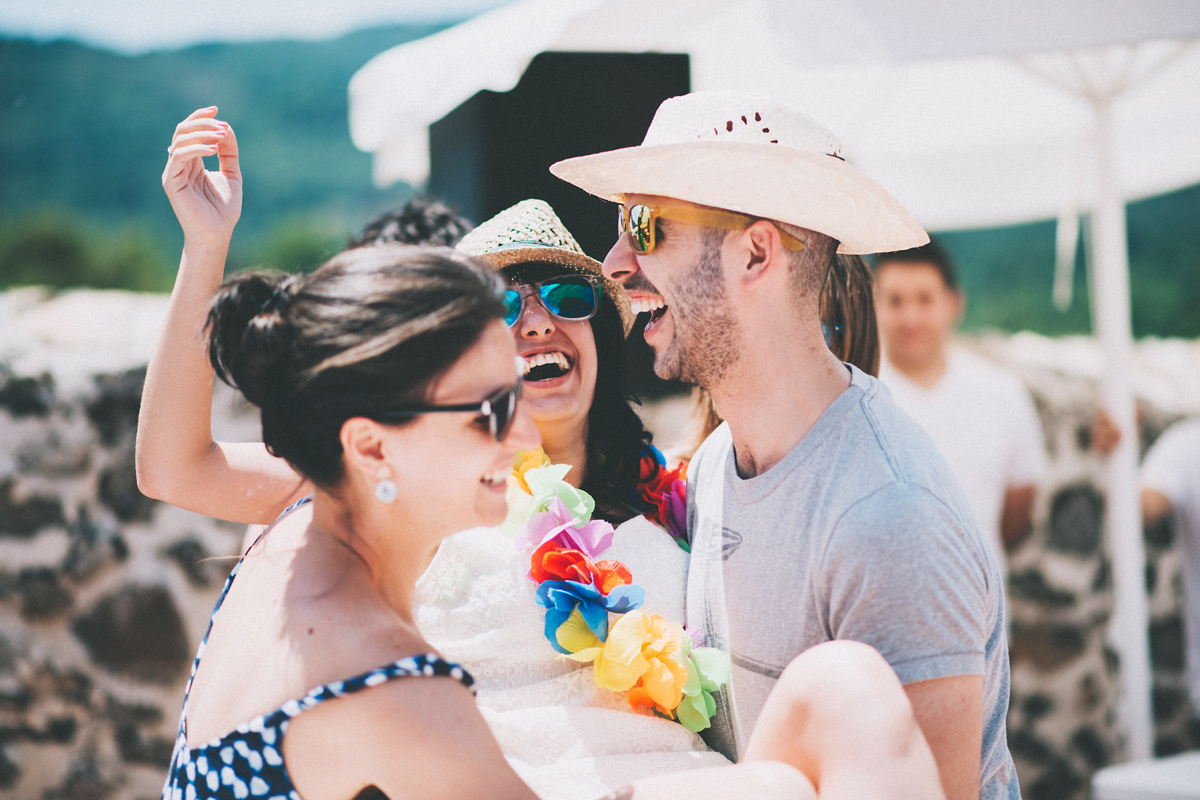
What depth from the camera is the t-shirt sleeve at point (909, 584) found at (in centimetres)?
159

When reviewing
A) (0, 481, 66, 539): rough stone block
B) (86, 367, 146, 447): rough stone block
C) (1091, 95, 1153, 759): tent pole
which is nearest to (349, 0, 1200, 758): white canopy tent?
(1091, 95, 1153, 759): tent pole

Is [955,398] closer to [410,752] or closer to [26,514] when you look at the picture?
[410,752]

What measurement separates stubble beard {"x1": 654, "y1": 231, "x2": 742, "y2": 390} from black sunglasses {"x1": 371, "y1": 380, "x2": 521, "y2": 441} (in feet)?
1.75

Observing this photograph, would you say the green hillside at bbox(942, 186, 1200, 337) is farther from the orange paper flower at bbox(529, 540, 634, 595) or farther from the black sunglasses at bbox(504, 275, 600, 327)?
the orange paper flower at bbox(529, 540, 634, 595)

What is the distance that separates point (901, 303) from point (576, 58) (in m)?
2.04

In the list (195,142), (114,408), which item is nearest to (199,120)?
(195,142)

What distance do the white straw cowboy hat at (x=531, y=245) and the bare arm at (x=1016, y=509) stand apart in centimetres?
273

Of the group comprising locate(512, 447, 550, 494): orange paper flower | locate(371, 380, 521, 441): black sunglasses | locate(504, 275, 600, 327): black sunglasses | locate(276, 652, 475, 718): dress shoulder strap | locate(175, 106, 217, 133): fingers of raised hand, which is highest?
locate(175, 106, 217, 133): fingers of raised hand

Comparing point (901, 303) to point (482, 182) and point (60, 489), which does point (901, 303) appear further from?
point (60, 489)

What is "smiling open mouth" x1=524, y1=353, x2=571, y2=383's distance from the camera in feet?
8.08

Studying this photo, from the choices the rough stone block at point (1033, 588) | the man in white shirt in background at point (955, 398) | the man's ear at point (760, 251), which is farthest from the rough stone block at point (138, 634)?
the rough stone block at point (1033, 588)

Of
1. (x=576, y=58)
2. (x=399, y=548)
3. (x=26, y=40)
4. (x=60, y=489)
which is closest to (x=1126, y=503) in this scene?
(x=576, y=58)

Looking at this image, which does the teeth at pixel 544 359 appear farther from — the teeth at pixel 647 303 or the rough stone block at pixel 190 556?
the rough stone block at pixel 190 556

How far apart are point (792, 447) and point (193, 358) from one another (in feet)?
4.25
